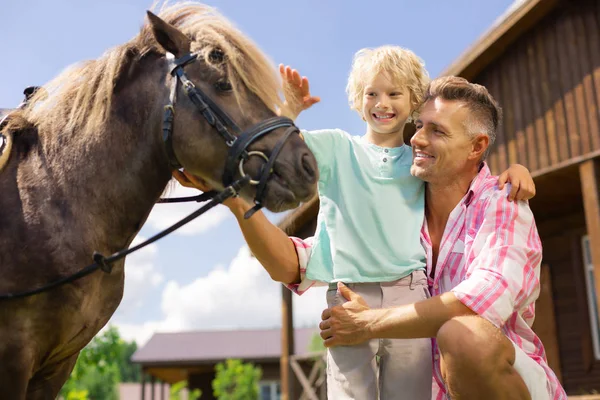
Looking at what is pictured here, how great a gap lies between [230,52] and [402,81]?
2.84ft

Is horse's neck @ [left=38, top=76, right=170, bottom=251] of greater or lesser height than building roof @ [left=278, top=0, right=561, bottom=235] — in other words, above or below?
below

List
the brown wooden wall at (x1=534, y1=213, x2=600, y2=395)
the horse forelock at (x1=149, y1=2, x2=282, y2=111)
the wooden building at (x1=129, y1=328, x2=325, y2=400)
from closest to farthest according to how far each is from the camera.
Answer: the horse forelock at (x1=149, y1=2, x2=282, y2=111) < the brown wooden wall at (x1=534, y1=213, x2=600, y2=395) < the wooden building at (x1=129, y1=328, x2=325, y2=400)

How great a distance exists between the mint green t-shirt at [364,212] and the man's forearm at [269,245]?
0.13m

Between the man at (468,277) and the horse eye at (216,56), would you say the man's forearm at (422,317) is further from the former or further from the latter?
the horse eye at (216,56)

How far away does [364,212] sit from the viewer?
2.81 meters

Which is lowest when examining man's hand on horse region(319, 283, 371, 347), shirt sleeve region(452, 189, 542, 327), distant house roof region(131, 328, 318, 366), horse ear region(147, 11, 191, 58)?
man's hand on horse region(319, 283, 371, 347)

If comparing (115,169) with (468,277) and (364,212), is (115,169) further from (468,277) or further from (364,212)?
(468,277)

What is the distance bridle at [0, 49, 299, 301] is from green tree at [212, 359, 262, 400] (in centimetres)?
2457

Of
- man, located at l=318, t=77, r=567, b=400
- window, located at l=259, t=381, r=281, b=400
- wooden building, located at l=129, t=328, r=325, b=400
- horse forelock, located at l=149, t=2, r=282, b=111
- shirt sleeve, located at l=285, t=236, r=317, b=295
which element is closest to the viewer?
man, located at l=318, t=77, r=567, b=400

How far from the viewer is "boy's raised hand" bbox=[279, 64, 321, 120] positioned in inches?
114

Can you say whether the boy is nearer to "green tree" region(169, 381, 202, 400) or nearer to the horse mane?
the horse mane

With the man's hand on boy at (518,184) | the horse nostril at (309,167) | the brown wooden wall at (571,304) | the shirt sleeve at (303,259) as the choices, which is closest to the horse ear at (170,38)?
the horse nostril at (309,167)

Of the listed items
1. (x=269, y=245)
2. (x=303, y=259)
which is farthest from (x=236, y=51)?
(x=303, y=259)

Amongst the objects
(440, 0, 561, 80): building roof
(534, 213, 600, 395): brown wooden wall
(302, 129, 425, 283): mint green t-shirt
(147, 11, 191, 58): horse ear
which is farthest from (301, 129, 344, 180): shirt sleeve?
(534, 213, 600, 395): brown wooden wall
